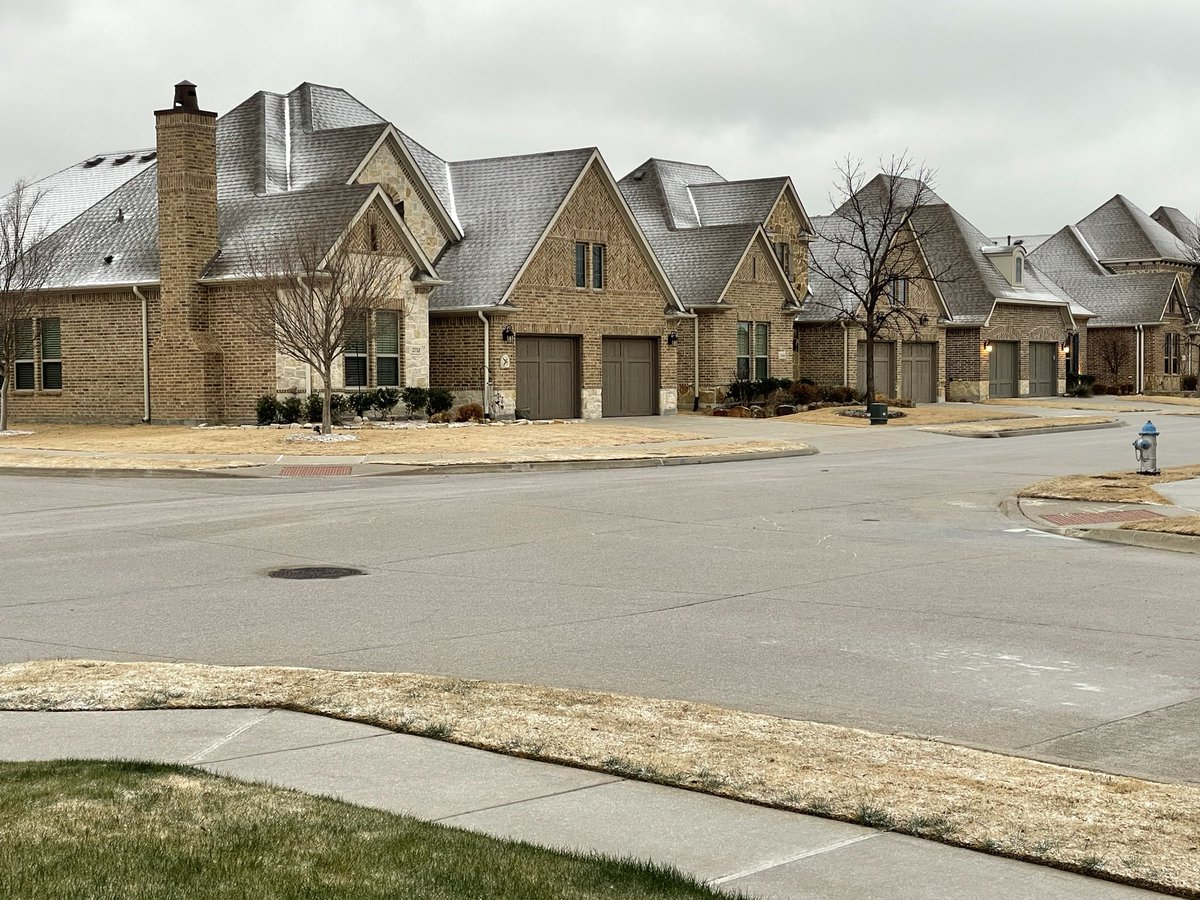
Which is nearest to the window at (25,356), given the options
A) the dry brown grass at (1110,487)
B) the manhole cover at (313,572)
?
the dry brown grass at (1110,487)

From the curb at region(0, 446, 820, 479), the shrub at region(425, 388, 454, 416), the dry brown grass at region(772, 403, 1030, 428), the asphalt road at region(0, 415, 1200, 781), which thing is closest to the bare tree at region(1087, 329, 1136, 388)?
the dry brown grass at region(772, 403, 1030, 428)

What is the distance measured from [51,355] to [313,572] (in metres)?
28.9

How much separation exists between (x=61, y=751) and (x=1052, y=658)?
243 inches

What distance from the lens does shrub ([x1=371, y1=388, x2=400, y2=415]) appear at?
36.4m

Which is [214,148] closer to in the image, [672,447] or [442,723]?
[672,447]

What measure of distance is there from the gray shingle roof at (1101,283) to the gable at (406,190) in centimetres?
4332

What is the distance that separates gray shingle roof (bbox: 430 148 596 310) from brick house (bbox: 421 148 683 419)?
0.14ft

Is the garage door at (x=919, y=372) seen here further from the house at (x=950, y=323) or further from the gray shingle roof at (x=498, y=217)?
the gray shingle roof at (x=498, y=217)

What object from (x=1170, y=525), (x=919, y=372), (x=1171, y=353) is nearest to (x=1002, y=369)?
(x=919, y=372)

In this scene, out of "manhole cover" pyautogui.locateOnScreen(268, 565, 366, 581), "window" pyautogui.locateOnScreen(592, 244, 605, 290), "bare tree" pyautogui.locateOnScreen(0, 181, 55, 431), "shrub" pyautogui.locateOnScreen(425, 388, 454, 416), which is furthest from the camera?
"window" pyautogui.locateOnScreen(592, 244, 605, 290)

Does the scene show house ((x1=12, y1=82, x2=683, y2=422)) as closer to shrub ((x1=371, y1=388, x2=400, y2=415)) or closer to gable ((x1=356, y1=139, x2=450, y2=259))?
gable ((x1=356, y1=139, x2=450, y2=259))

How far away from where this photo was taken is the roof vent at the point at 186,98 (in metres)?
36.3

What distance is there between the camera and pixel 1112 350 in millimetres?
74625

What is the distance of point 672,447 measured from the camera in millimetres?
31578
